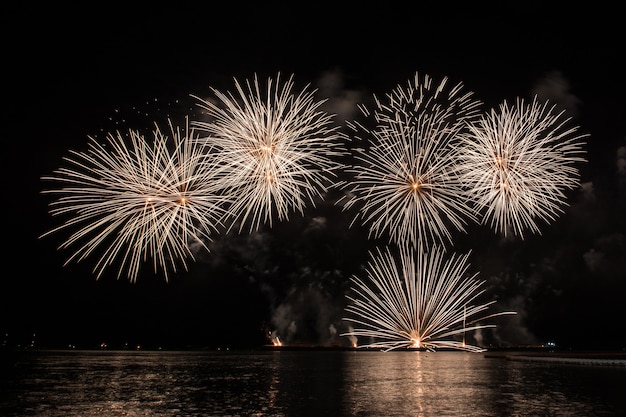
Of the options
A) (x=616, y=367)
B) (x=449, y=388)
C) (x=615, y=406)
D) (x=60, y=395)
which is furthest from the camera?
(x=616, y=367)

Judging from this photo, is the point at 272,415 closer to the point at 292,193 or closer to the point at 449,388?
the point at 292,193

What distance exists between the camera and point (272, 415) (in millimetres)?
19453

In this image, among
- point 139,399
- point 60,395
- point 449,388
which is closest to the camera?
point 139,399

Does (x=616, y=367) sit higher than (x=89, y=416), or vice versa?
(x=616, y=367)

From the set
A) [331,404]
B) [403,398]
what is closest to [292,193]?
[331,404]

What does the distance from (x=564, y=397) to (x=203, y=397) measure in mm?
15366

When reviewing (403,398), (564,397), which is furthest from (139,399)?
(564,397)

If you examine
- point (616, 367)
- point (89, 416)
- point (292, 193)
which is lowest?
point (89, 416)

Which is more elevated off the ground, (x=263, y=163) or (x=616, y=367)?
(x=263, y=163)

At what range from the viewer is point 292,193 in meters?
19.3

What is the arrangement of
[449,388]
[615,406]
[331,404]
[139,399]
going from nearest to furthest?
[615,406], [331,404], [139,399], [449,388]

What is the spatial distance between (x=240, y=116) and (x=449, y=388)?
63.7ft

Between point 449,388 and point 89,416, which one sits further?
point 449,388

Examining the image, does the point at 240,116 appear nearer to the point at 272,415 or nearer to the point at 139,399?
the point at 272,415
